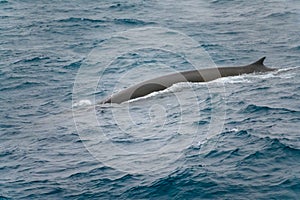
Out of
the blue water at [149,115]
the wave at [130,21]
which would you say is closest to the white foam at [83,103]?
the blue water at [149,115]

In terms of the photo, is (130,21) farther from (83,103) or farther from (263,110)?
(263,110)

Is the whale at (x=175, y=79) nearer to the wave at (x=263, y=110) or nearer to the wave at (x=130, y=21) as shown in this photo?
the wave at (x=263, y=110)

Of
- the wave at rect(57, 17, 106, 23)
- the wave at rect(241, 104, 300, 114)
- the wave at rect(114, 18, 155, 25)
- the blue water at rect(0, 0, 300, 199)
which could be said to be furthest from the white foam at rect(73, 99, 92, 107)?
the wave at rect(57, 17, 106, 23)

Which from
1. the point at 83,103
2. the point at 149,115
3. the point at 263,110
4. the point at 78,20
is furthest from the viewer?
the point at 78,20

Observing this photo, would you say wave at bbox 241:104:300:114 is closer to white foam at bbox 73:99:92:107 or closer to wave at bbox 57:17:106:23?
white foam at bbox 73:99:92:107

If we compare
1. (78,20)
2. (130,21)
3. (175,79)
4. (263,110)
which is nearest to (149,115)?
(175,79)

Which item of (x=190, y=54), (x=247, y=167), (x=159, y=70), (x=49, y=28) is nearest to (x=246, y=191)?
(x=247, y=167)
